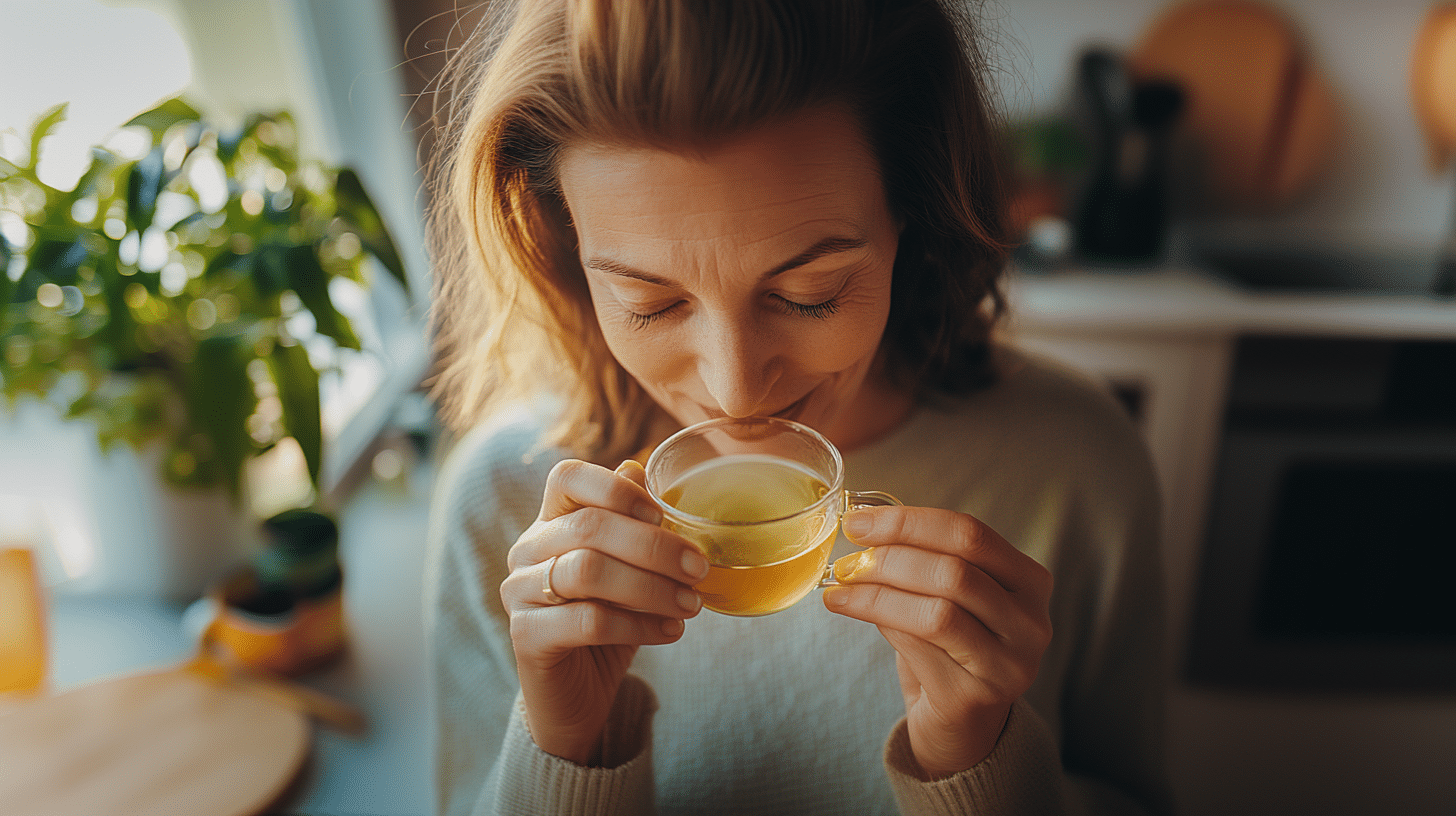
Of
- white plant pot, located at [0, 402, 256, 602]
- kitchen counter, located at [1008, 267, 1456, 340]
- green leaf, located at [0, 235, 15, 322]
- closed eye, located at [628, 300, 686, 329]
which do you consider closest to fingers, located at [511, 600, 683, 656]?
closed eye, located at [628, 300, 686, 329]

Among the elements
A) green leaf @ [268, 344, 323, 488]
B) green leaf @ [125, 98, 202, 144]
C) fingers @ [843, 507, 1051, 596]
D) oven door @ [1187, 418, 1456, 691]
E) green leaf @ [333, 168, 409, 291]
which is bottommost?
oven door @ [1187, 418, 1456, 691]

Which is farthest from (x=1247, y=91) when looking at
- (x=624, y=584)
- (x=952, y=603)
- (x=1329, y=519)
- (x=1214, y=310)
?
(x=624, y=584)

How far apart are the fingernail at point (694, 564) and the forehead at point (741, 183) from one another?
204 millimetres

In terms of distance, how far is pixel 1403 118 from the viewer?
2.20 m

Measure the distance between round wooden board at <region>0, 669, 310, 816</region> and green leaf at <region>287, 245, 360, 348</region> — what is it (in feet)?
1.43

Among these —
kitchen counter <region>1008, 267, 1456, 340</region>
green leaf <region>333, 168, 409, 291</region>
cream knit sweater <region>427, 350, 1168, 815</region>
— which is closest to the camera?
cream knit sweater <region>427, 350, 1168, 815</region>

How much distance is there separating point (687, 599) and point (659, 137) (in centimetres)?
30

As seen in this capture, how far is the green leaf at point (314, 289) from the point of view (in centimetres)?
98

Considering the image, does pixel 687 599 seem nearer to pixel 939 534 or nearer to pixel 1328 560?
pixel 939 534

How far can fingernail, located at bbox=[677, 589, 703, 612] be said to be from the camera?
1.73 feet

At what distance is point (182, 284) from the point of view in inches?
42.6

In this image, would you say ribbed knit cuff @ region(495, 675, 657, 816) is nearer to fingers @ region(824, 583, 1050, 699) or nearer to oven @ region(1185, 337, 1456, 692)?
fingers @ region(824, 583, 1050, 699)

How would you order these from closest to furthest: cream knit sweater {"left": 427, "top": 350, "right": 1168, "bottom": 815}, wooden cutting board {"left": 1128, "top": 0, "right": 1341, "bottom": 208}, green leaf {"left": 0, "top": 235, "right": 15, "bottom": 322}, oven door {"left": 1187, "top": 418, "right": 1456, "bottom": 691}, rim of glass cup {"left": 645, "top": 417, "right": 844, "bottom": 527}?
1. rim of glass cup {"left": 645, "top": 417, "right": 844, "bottom": 527}
2. cream knit sweater {"left": 427, "top": 350, "right": 1168, "bottom": 815}
3. green leaf {"left": 0, "top": 235, "right": 15, "bottom": 322}
4. oven door {"left": 1187, "top": 418, "right": 1456, "bottom": 691}
5. wooden cutting board {"left": 1128, "top": 0, "right": 1341, "bottom": 208}

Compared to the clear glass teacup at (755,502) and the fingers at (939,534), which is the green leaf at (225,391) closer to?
the clear glass teacup at (755,502)
